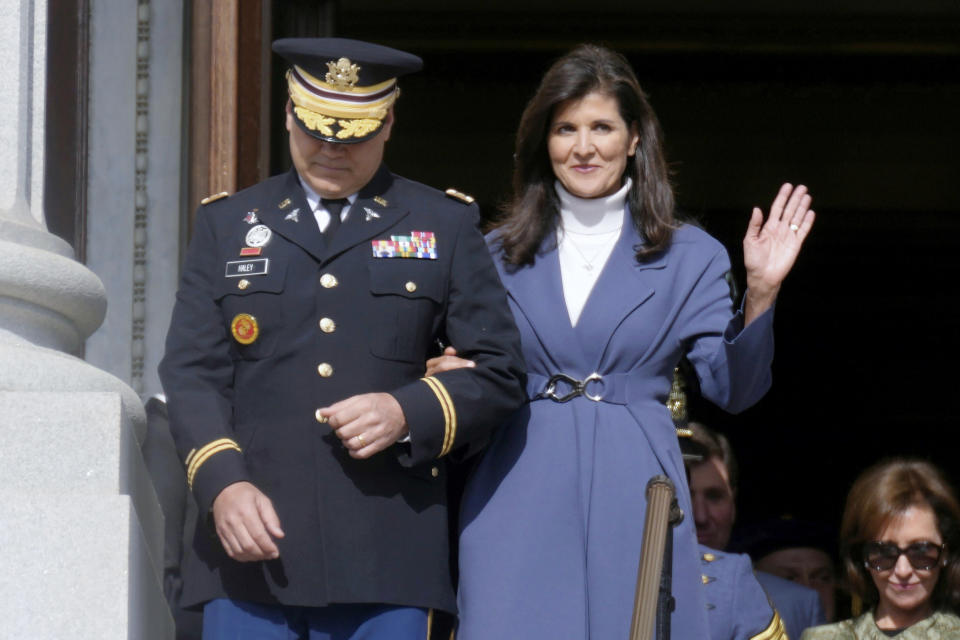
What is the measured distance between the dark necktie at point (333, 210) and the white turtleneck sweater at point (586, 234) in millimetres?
490

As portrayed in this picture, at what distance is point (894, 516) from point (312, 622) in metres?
1.70

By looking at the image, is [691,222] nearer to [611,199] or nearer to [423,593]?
[611,199]

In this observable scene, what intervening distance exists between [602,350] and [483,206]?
560cm

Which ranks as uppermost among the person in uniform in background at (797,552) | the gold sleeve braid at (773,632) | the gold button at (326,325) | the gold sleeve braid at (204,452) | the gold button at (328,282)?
the gold button at (328,282)

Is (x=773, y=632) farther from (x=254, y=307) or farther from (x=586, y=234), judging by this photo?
(x=254, y=307)

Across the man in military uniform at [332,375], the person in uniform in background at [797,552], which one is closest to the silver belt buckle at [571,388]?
the man in military uniform at [332,375]


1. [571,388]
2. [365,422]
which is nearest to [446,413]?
[365,422]

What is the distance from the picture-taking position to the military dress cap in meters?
3.84

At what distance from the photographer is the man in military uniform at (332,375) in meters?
3.70

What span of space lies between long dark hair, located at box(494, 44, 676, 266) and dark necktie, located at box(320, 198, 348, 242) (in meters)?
0.40

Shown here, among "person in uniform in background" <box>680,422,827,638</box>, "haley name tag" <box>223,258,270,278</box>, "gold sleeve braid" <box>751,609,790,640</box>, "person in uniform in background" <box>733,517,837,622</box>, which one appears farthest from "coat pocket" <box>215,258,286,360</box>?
"person in uniform in background" <box>733,517,837,622</box>

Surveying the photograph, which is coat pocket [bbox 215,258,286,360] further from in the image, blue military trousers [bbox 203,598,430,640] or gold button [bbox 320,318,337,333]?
blue military trousers [bbox 203,598,430,640]

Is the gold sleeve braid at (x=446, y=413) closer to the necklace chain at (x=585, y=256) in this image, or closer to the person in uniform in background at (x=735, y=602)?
the necklace chain at (x=585, y=256)

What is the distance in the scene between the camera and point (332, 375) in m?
3.81
